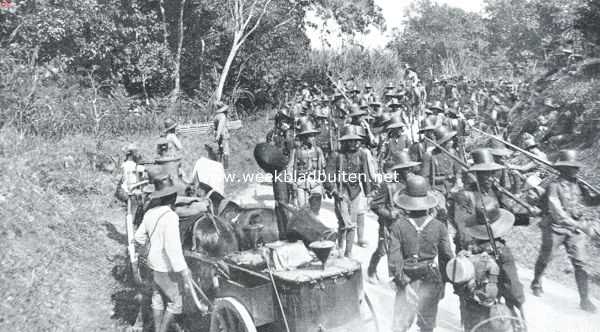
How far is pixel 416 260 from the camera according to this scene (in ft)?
14.8

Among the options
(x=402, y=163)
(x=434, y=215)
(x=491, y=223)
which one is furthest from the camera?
(x=434, y=215)

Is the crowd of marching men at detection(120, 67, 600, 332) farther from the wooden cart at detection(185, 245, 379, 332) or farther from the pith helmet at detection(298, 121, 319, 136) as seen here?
the wooden cart at detection(185, 245, 379, 332)

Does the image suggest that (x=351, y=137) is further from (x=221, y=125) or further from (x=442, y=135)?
(x=221, y=125)

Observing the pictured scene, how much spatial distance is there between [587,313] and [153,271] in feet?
15.8

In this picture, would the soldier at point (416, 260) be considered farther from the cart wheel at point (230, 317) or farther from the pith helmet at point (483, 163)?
the cart wheel at point (230, 317)

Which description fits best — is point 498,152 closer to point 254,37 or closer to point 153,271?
point 153,271

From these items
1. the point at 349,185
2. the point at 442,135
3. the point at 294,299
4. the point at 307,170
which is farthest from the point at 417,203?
the point at 307,170

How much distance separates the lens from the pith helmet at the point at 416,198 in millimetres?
4574

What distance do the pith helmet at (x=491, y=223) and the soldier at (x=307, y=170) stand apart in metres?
4.39

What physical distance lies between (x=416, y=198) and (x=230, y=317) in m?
2.02

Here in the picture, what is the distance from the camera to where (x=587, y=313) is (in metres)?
5.65

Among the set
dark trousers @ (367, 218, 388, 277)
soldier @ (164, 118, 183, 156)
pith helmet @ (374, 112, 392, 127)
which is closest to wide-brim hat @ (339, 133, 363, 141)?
dark trousers @ (367, 218, 388, 277)

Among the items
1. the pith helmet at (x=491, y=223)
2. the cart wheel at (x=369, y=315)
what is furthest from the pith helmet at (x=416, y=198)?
the cart wheel at (x=369, y=315)

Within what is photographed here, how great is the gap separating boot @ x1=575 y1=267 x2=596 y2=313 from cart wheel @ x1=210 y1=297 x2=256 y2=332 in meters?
3.89
